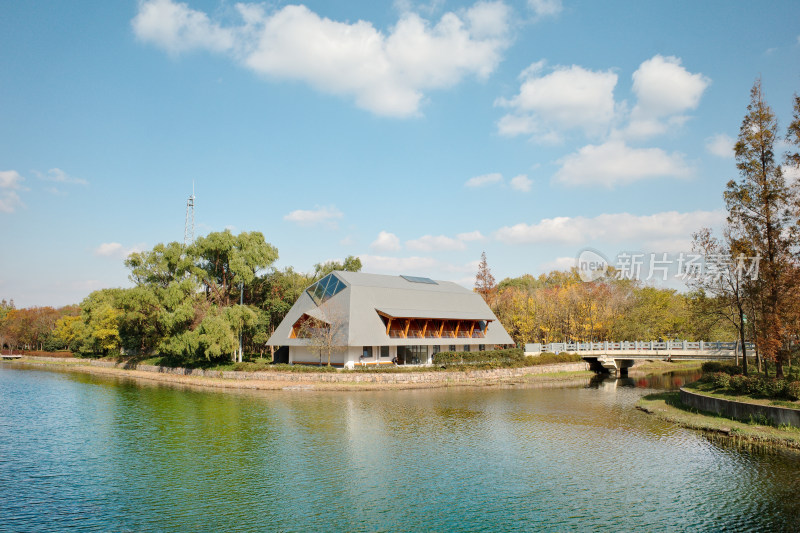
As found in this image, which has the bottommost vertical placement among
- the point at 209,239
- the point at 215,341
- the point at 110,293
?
the point at 215,341

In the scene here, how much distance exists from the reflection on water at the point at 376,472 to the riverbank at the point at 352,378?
8.86 meters

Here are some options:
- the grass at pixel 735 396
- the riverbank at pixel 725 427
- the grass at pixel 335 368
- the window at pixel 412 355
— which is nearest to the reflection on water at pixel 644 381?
the grass at pixel 335 368

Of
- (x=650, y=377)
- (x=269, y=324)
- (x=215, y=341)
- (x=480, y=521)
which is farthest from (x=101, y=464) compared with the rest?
(x=650, y=377)

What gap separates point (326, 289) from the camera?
46.8m

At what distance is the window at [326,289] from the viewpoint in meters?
45.7

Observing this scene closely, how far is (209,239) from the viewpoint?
46.8 meters

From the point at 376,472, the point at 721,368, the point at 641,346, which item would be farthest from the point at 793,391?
the point at 641,346

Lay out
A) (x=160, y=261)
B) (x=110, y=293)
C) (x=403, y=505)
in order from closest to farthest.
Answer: (x=403, y=505) < (x=160, y=261) < (x=110, y=293)

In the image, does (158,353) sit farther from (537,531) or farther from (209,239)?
(537,531)

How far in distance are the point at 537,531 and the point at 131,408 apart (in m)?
25.5

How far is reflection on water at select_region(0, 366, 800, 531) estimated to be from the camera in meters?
12.5

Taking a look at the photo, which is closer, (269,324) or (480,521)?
(480,521)

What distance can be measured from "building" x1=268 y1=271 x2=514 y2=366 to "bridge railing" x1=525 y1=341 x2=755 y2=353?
4.88m

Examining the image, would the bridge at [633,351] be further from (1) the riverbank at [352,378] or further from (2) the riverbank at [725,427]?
(2) the riverbank at [725,427]
